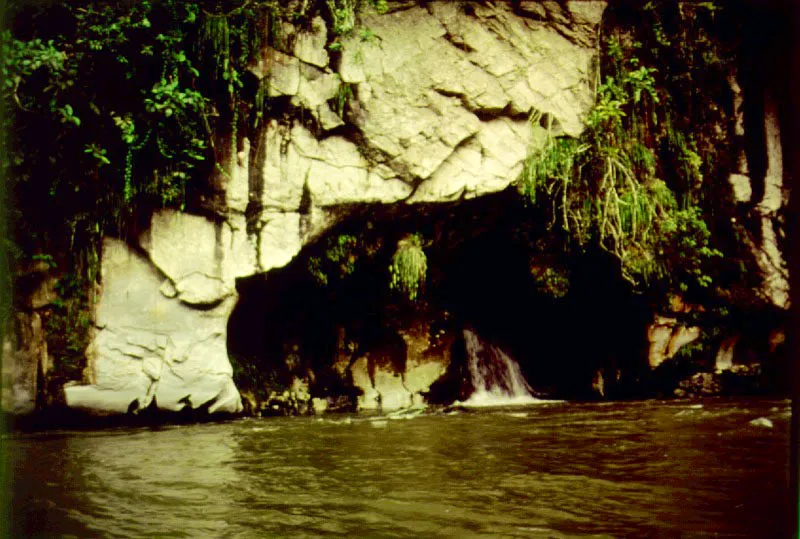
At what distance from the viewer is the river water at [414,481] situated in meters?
2.80

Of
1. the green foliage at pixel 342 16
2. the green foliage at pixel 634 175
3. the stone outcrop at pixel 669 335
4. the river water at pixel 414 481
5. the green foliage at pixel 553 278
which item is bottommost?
the river water at pixel 414 481

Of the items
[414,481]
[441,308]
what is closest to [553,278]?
[441,308]

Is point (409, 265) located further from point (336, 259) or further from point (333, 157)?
point (333, 157)

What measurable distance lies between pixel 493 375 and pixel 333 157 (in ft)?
14.9

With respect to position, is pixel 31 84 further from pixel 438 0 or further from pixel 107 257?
pixel 438 0

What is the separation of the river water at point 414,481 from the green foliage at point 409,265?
255 cm

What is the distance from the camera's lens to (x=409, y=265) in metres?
8.05

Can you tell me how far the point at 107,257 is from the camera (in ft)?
21.1

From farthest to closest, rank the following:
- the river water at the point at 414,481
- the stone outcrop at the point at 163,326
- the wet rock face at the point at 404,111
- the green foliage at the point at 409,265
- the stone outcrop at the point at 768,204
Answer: the stone outcrop at the point at 768,204
the green foliage at the point at 409,265
the wet rock face at the point at 404,111
the stone outcrop at the point at 163,326
the river water at the point at 414,481

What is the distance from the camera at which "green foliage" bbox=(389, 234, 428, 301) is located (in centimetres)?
802

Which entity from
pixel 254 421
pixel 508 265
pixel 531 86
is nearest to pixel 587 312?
pixel 508 265

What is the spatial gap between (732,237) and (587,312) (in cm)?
241

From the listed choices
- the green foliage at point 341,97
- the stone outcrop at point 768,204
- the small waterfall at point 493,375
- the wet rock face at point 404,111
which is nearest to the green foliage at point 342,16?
the wet rock face at point 404,111

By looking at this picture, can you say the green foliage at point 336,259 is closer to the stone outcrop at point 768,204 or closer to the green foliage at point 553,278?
the green foliage at point 553,278
